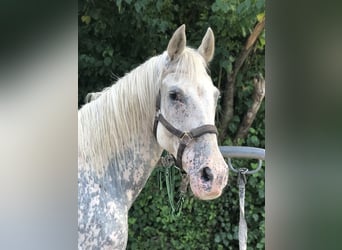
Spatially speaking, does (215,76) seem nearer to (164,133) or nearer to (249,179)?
(249,179)

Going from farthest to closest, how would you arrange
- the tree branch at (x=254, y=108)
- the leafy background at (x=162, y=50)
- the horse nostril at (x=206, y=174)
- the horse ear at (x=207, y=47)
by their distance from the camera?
the tree branch at (x=254, y=108), the leafy background at (x=162, y=50), the horse ear at (x=207, y=47), the horse nostril at (x=206, y=174)

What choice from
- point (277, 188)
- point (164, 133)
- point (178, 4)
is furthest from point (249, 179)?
point (277, 188)

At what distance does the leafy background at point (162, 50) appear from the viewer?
6.11 ft

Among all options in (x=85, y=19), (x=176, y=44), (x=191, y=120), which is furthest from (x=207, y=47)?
(x=85, y=19)

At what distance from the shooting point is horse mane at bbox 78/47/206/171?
1.06 meters

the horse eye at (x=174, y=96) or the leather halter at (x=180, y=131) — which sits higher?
the horse eye at (x=174, y=96)

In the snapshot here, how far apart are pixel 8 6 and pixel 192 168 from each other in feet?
2.39

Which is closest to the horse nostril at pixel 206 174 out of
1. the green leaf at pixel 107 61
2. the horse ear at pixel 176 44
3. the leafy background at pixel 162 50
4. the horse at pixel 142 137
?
the horse at pixel 142 137

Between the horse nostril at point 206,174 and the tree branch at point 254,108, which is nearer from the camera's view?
the horse nostril at point 206,174

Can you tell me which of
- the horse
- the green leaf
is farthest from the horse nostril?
the green leaf

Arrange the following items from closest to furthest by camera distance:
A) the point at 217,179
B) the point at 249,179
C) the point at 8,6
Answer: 1. the point at 8,6
2. the point at 217,179
3. the point at 249,179

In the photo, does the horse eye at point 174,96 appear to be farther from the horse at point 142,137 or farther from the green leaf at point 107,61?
the green leaf at point 107,61

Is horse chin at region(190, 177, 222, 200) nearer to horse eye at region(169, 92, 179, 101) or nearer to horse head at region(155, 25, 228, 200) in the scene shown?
horse head at region(155, 25, 228, 200)

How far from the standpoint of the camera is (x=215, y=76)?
81.8 inches
